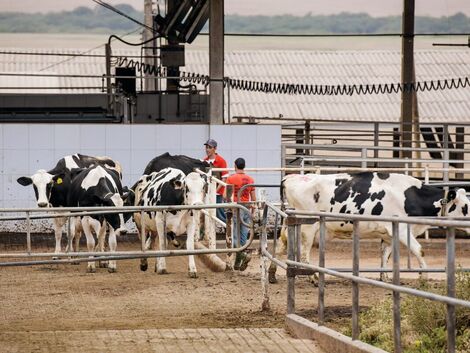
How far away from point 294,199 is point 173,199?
190 cm

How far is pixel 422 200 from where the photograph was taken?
16.8 meters

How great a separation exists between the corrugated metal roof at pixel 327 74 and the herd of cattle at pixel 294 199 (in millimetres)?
38033

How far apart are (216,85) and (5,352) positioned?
1318 cm

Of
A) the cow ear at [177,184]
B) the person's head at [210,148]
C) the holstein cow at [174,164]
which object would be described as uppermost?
the person's head at [210,148]

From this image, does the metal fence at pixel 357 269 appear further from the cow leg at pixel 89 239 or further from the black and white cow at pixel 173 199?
the cow leg at pixel 89 239

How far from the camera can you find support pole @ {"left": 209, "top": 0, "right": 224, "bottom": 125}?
22547mm

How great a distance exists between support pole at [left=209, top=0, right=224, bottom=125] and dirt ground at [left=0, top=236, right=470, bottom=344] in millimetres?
4503

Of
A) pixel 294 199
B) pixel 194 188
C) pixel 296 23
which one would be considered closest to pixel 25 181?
pixel 194 188

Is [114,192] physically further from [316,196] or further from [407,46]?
[407,46]

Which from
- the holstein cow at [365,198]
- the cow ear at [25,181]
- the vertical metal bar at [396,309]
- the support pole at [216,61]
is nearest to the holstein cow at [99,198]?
the cow ear at [25,181]

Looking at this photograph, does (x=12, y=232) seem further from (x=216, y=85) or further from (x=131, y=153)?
(x=216, y=85)

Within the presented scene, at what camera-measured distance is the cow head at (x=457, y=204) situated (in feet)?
55.7

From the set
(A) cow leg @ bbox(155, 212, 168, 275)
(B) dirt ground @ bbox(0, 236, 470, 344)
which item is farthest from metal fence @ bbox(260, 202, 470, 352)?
(A) cow leg @ bbox(155, 212, 168, 275)

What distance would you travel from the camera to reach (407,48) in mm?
26719
